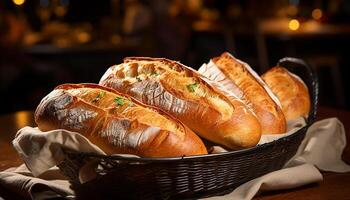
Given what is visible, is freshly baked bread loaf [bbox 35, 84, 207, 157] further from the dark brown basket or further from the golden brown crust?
the golden brown crust

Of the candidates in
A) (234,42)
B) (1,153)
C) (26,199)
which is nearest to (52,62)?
(234,42)

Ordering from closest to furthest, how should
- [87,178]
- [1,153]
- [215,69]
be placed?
1. [87,178]
2. [215,69]
3. [1,153]

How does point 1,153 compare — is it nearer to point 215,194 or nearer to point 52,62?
point 215,194

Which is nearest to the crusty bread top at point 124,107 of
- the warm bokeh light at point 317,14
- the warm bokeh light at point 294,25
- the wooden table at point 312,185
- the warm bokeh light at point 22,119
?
the wooden table at point 312,185

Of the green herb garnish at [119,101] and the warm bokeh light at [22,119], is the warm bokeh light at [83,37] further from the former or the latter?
the green herb garnish at [119,101]

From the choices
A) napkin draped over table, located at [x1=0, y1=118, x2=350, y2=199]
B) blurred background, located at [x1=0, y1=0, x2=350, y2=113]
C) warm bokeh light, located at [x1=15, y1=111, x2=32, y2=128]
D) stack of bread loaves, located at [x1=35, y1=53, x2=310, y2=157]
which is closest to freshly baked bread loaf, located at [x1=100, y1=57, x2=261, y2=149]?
stack of bread loaves, located at [x1=35, y1=53, x2=310, y2=157]

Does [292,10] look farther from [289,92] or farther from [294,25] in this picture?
[289,92]
